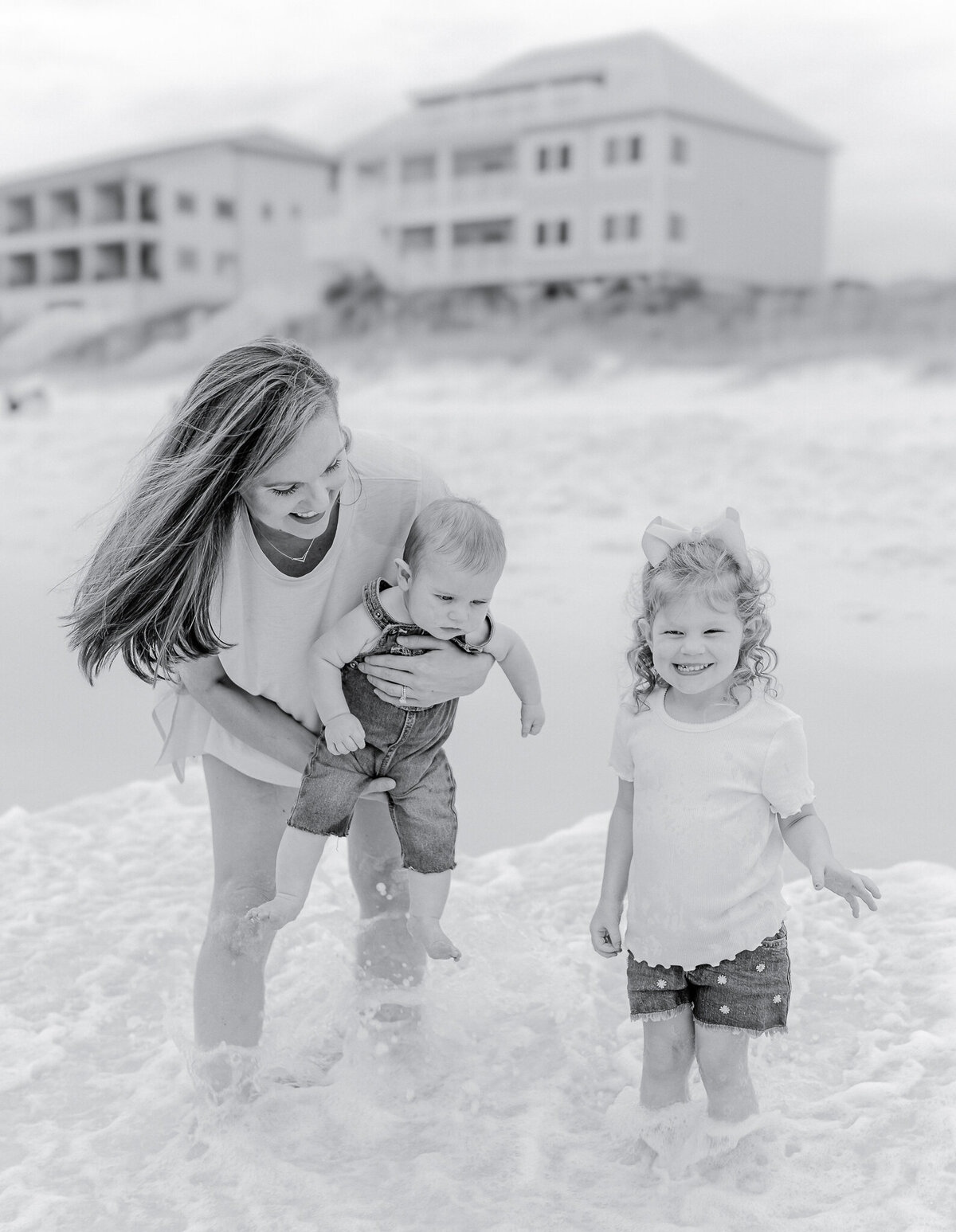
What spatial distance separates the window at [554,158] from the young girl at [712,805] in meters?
16.5

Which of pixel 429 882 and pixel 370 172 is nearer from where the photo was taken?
pixel 429 882

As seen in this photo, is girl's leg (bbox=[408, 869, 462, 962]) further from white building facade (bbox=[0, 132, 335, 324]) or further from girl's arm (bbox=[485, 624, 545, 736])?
white building facade (bbox=[0, 132, 335, 324])

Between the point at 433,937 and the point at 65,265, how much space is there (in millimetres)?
25594

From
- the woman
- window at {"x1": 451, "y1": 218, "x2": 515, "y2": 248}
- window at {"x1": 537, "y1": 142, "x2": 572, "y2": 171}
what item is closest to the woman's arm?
the woman

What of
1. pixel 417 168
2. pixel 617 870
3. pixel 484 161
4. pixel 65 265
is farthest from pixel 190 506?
pixel 65 265

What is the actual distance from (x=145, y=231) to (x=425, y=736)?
22.9 meters

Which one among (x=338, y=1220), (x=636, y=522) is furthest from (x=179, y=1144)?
(x=636, y=522)

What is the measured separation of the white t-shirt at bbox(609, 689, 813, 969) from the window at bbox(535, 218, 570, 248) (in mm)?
16058

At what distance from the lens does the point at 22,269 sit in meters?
26.0

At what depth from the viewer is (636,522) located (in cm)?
1073

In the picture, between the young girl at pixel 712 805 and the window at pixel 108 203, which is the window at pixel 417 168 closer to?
the window at pixel 108 203

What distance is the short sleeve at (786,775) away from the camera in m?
2.39

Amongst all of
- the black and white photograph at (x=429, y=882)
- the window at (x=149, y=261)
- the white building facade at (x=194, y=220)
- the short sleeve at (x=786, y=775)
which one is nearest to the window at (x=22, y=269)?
the white building facade at (x=194, y=220)

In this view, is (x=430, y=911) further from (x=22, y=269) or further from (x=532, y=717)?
(x=22, y=269)
